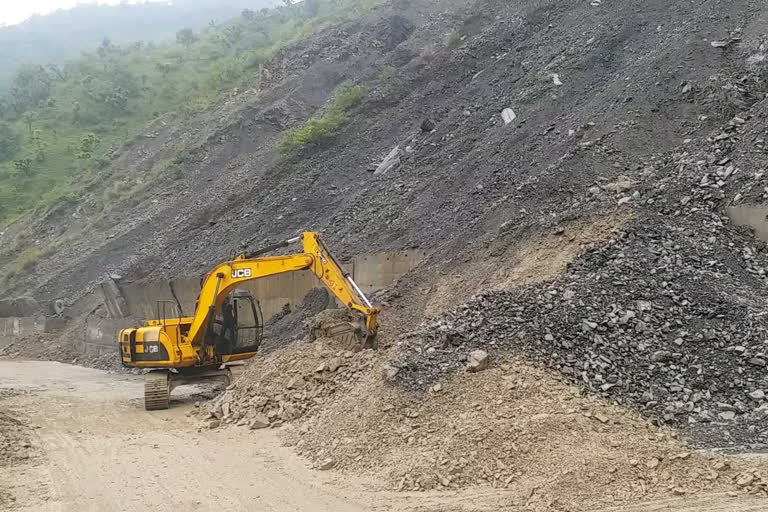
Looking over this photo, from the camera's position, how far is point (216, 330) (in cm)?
1259

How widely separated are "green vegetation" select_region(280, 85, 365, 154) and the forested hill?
75.2m

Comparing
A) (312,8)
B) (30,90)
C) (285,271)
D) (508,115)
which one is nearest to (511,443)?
(285,271)

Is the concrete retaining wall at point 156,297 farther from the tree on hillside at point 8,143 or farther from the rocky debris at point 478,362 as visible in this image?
the tree on hillside at point 8,143

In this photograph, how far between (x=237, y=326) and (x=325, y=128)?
11.1 metres

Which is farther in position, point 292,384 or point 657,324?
point 292,384

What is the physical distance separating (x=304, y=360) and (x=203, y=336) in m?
3.22

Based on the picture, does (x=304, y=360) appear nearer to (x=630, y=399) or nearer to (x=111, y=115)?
(x=630, y=399)

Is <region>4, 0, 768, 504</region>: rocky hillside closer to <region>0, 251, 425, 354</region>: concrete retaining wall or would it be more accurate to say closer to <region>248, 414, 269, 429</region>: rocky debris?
<region>248, 414, 269, 429</region>: rocky debris

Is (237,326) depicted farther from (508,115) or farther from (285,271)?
(508,115)

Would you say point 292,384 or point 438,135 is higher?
point 292,384

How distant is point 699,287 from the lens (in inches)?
346

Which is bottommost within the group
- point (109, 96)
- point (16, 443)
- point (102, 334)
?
point (102, 334)

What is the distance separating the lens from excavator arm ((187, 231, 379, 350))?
998 cm

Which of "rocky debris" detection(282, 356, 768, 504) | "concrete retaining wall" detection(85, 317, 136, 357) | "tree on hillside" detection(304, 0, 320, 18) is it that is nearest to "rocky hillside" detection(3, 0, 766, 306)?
"concrete retaining wall" detection(85, 317, 136, 357)
